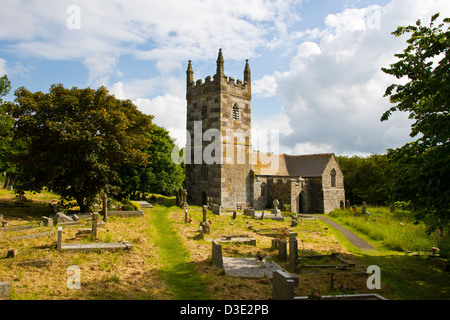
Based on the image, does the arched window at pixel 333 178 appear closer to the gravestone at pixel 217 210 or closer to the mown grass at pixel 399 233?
the mown grass at pixel 399 233

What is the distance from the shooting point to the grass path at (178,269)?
901 centimetres

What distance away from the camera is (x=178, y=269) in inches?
440

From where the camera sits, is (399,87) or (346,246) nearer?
(399,87)

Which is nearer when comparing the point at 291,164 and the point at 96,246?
the point at 96,246

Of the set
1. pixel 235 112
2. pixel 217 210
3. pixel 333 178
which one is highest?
pixel 235 112

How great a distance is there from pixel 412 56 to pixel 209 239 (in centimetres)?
1263

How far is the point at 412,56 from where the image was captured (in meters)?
11.0

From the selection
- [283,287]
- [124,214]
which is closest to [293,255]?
[283,287]

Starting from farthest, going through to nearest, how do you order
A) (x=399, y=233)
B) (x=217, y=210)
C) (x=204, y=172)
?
(x=204, y=172) → (x=217, y=210) → (x=399, y=233)

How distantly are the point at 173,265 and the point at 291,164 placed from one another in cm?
3093

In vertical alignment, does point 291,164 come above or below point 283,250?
above

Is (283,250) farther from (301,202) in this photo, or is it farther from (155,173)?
(301,202)
